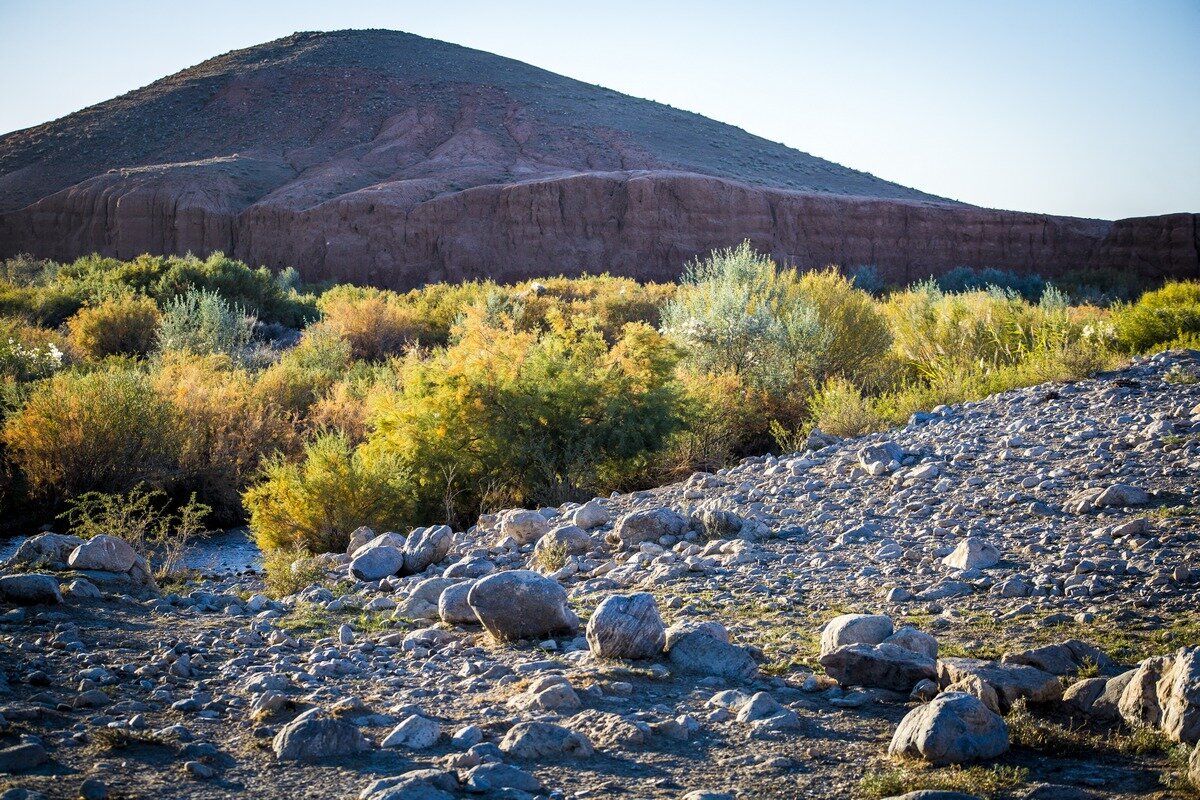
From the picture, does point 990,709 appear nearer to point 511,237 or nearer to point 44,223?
point 511,237

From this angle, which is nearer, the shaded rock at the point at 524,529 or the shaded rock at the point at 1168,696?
the shaded rock at the point at 1168,696

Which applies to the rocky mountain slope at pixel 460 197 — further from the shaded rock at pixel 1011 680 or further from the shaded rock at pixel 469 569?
the shaded rock at pixel 1011 680

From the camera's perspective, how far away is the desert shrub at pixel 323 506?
943 cm

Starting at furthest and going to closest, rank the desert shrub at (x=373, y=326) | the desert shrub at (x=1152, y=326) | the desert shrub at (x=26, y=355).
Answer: the desert shrub at (x=373, y=326) < the desert shrub at (x=26, y=355) < the desert shrub at (x=1152, y=326)

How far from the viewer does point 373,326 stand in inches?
982

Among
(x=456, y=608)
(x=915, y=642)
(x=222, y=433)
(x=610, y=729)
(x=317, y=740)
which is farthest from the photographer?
(x=222, y=433)

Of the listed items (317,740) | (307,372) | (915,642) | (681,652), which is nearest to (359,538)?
(681,652)

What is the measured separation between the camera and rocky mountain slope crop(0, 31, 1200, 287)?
2015 inches

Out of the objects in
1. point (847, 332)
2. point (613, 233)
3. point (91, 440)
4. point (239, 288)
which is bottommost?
point (91, 440)

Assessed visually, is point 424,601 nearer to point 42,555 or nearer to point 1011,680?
point 42,555

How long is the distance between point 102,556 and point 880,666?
5.35 m

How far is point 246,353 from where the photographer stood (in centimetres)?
2222

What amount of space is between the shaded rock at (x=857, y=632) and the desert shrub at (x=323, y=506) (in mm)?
5594

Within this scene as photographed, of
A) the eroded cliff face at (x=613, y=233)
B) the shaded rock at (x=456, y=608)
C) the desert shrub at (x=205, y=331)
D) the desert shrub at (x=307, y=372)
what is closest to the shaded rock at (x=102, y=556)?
the shaded rock at (x=456, y=608)
